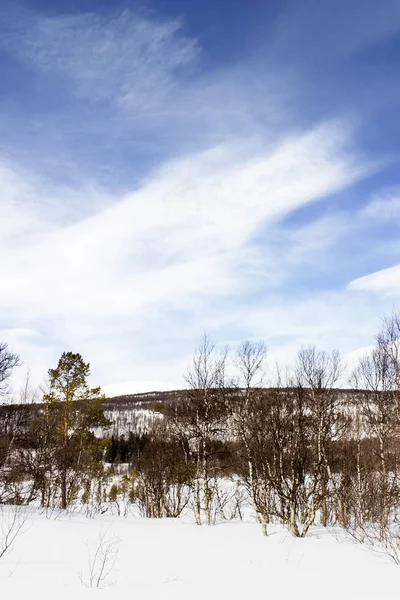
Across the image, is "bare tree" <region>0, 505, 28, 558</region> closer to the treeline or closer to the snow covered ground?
the snow covered ground

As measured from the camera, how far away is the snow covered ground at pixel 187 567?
26.8 ft

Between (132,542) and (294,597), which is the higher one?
(294,597)

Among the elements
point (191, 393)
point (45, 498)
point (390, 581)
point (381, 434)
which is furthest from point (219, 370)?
point (390, 581)

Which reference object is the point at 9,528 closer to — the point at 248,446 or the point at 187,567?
the point at 187,567

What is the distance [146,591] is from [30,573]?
250 centimetres

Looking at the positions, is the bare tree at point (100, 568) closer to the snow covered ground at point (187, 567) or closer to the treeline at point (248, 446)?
the snow covered ground at point (187, 567)

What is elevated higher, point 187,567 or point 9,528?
point 9,528

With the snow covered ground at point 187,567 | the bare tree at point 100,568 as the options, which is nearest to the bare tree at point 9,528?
the snow covered ground at point 187,567

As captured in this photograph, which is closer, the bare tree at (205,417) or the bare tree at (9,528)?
the bare tree at (9,528)

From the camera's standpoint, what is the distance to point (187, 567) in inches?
430

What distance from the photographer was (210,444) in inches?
1004

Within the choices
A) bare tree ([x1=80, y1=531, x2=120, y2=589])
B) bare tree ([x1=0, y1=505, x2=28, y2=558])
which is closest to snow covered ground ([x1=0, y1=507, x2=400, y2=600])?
bare tree ([x1=80, y1=531, x2=120, y2=589])

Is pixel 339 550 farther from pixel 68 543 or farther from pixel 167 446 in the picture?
pixel 167 446

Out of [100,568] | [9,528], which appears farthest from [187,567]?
[9,528]
